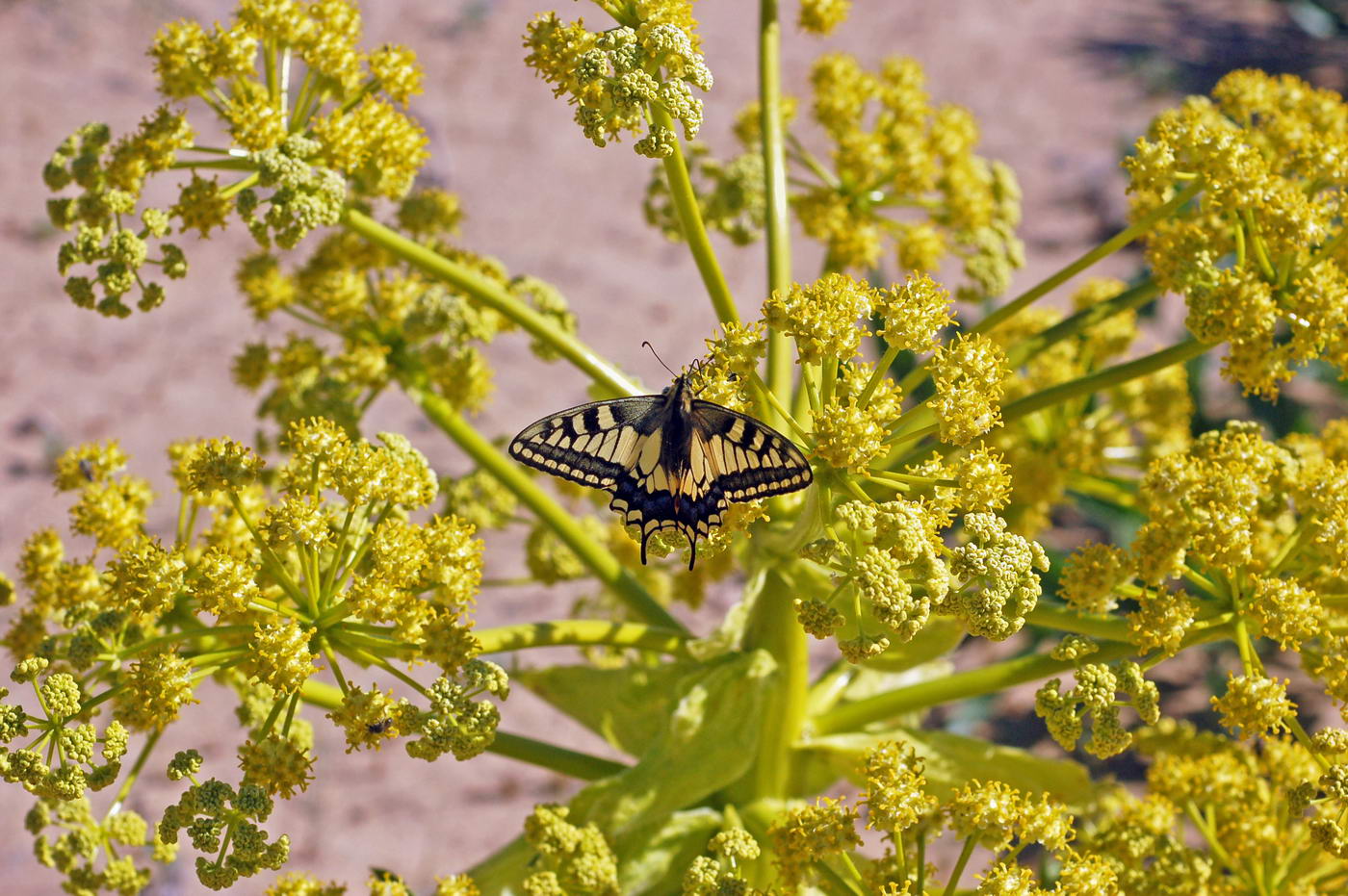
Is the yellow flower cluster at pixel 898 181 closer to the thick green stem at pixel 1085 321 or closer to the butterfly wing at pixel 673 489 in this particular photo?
the thick green stem at pixel 1085 321

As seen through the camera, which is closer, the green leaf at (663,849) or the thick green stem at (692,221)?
the thick green stem at (692,221)

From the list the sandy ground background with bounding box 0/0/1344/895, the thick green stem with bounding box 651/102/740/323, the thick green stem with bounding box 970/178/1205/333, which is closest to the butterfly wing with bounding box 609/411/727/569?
the thick green stem with bounding box 651/102/740/323

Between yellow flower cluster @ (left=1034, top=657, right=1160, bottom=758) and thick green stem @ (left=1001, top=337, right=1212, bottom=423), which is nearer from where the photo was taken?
yellow flower cluster @ (left=1034, top=657, right=1160, bottom=758)

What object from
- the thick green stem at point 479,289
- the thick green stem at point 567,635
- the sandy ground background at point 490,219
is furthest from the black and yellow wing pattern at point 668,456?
the sandy ground background at point 490,219

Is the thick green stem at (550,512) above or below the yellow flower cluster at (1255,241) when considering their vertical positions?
below

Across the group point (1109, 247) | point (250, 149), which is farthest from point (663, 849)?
point (250, 149)

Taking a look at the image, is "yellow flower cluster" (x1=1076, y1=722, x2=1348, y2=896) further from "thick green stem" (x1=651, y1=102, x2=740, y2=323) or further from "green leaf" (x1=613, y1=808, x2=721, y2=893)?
"thick green stem" (x1=651, y1=102, x2=740, y2=323)

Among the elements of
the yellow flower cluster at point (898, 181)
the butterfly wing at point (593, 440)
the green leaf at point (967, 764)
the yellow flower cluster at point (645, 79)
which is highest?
the yellow flower cluster at point (898, 181)

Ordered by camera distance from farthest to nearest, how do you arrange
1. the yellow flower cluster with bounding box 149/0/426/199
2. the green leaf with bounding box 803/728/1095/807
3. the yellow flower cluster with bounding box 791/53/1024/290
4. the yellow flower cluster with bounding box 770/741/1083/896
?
the yellow flower cluster with bounding box 791/53/1024/290 < the green leaf with bounding box 803/728/1095/807 < the yellow flower cluster with bounding box 149/0/426/199 < the yellow flower cluster with bounding box 770/741/1083/896

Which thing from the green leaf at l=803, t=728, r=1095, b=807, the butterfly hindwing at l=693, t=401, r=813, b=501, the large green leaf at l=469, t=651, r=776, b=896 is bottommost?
the large green leaf at l=469, t=651, r=776, b=896

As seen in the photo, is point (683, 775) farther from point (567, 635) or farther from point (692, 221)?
point (692, 221)

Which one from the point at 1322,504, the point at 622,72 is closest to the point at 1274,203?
the point at 1322,504
